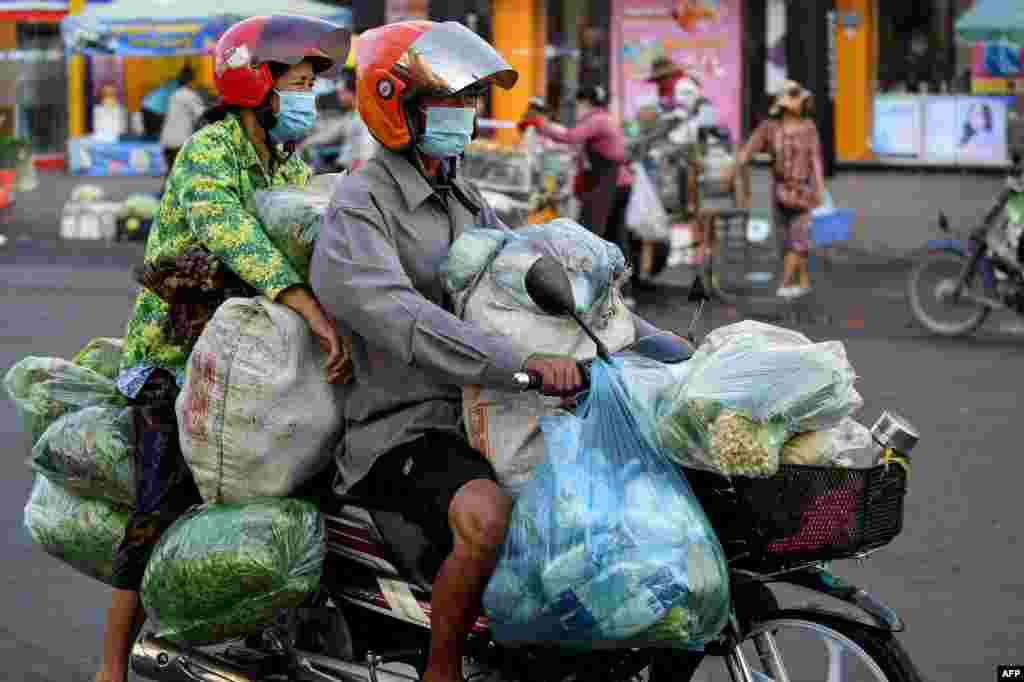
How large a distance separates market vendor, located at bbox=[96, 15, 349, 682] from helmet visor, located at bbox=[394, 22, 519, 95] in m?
0.58

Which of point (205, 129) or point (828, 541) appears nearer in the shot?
point (828, 541)

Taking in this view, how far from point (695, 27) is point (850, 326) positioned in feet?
35.5

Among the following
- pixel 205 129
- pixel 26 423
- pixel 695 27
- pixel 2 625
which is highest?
pixel 695 27

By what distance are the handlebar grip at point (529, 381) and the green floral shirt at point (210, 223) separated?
780mm

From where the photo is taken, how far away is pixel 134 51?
21.7 metres

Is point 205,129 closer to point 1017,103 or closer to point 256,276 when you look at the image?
point 256,276

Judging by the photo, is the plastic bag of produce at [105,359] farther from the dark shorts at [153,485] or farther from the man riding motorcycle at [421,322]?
the man riding motorcycle at [421,322]

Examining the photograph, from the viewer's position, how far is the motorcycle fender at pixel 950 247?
43.4 feet

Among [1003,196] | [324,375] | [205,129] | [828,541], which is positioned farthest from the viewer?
[1003,196]

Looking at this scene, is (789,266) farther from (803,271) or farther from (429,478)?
(429,478)

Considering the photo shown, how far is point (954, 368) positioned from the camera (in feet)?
38.2

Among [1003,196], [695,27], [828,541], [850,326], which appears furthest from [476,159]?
[828,541]

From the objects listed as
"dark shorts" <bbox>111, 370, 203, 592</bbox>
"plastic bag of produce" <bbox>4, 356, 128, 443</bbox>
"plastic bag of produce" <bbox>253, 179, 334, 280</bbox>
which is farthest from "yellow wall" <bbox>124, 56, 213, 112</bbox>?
"plastic bag of produce" <bbox>253, 179, 334, 280</bbox>

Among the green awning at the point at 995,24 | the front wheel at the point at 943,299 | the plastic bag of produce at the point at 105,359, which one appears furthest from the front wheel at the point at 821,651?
the green awning at the point at 995,24
